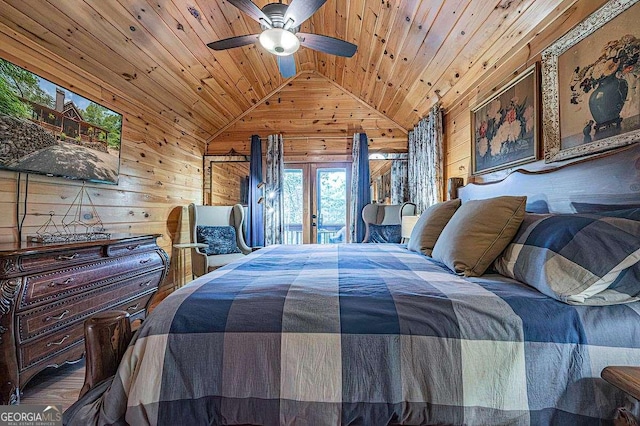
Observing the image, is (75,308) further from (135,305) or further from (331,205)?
(331,205)

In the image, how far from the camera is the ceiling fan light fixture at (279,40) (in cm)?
196

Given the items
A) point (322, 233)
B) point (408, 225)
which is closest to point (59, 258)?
point (408, 225)

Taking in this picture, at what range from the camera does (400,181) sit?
4.44 metres

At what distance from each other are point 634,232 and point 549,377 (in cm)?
52

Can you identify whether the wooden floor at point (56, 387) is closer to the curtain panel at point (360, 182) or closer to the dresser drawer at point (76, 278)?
the dresser drawer at point (76, 278)

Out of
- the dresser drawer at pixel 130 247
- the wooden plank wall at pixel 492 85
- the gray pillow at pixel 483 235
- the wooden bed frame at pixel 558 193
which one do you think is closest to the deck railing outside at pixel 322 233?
the wooden plank wall at pixel 492 85

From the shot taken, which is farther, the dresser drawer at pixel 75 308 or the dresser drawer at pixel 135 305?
the dresser drawer at pixel 135 305

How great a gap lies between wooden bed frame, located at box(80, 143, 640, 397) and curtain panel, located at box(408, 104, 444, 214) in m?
1.21

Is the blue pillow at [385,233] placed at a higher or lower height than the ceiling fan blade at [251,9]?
lower

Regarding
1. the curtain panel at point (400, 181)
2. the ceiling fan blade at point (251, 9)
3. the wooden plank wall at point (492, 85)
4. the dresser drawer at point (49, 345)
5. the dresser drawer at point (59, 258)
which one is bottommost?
the dresser drawer at point (49, 345)

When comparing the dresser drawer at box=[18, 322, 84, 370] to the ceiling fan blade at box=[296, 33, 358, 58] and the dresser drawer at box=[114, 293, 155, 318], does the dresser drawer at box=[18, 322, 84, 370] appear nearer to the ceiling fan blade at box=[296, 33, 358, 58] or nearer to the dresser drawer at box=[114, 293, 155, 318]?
the dresser drawer at box=[114, 293, 155, 318]

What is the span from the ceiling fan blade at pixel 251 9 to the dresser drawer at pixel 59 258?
5.99ft

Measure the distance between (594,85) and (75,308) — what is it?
3057mm

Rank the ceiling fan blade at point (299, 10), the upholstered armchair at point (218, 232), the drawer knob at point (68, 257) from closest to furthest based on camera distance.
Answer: the drawer knob at point (68, 257)
the ceiling fan blade at point (299, 10)
the upholstered armchair at point (218, 232)
